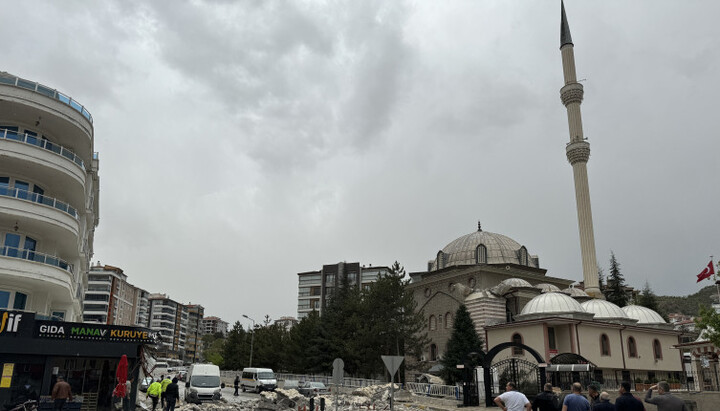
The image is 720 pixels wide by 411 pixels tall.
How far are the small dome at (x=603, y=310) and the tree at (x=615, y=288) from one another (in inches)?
954

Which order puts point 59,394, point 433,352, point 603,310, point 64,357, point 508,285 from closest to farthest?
point 59,394, point 64,357, point 603,310, point 508,285, point 433,352

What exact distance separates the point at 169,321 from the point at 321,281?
129ft

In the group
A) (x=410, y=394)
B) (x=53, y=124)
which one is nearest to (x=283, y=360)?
(x=410, y=394)

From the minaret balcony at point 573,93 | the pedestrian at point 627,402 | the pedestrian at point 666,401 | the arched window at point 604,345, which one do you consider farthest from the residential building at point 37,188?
the minaret balcony at point 573,93

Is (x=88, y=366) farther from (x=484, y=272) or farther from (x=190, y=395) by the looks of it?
(x=484, y=272)

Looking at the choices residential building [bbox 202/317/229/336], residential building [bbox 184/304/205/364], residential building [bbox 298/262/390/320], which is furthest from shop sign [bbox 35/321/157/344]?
residential building [bbox 202/317/229/336]

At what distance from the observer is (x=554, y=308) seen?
134 ft

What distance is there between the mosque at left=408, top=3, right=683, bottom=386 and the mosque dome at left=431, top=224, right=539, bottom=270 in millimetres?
103

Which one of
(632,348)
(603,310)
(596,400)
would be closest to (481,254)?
(603,310)

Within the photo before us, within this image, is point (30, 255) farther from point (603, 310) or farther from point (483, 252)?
point (483, 252)

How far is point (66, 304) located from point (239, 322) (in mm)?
44371

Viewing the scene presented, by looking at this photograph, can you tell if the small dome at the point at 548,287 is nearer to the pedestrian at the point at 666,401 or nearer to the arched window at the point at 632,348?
the arched window at the point at 632,348

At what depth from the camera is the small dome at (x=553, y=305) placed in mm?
40562

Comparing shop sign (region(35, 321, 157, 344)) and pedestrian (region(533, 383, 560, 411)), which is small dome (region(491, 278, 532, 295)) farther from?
pedestrian (region(533, 383, 560, 411))
